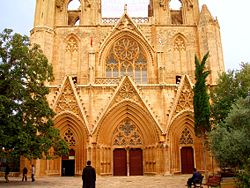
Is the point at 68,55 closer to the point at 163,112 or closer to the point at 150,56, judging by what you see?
the point at 150,56

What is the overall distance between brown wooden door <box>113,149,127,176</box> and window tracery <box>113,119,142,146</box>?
0.70 metres

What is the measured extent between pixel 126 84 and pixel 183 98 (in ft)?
17.0

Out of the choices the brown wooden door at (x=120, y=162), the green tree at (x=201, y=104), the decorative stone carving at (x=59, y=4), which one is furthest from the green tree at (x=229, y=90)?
→ the decorative stone carving at (x=59, y=4)

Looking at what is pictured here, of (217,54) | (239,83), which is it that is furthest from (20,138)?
(217,54)

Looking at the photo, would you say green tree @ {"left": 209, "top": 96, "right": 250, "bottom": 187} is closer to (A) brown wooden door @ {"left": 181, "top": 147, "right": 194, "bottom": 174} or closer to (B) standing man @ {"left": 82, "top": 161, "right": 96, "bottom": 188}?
(B) standing man @ {"left": 82, "top": 161, "right": 96, "bottom": 188}

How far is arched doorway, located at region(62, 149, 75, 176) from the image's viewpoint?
25.5m

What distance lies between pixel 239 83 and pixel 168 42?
420 inches

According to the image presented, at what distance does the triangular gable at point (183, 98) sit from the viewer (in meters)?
25.5

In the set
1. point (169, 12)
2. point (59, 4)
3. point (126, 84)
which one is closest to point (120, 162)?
point (126, 84)

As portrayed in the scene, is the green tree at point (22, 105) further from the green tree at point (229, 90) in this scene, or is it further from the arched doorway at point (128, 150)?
the green tree at point (229, 90)

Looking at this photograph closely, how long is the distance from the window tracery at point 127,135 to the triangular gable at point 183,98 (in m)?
3.34

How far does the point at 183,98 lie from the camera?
85.8 feet

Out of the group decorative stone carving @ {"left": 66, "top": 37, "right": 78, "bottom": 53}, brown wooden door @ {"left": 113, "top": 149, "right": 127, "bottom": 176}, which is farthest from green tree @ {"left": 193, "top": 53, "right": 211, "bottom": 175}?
decorative stone carving @ {"left": 66, "top": 37, "right": 78, "bottom": 53}

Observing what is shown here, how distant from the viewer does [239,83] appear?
2055cm
